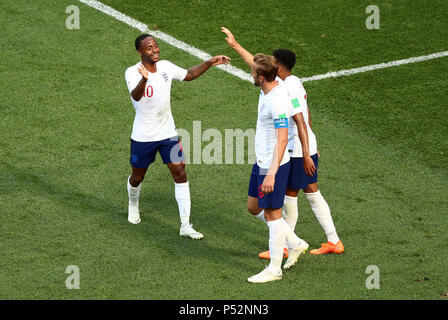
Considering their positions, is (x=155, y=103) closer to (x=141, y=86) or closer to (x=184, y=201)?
(x=141, y=86)

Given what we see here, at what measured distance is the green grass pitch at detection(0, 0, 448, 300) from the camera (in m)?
7.35

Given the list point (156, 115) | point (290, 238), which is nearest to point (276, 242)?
point (290, 238)

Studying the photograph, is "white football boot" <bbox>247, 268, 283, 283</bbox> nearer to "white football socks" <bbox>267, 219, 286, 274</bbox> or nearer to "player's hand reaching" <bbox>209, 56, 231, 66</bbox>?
"white football socks" <bbox>267, 219, 286, 274</bbox>

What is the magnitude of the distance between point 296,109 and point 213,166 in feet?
8.84

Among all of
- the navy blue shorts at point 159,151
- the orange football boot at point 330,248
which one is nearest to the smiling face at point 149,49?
the navy blue shorts at point 159,151

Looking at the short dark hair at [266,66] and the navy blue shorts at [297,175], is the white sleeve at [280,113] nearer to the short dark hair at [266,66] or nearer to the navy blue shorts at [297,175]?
the short dark hair at [266,66]

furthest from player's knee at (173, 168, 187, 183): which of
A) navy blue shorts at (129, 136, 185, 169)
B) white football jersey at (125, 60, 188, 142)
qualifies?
white football jersey at (125, 60, 188, 142)

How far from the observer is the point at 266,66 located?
6684 millimetres

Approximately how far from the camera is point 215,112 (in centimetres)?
1083

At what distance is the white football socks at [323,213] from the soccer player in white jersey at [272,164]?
16.1 inches

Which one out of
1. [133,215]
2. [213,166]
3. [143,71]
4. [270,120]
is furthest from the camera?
[213,166]

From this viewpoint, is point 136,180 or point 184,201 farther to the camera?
point 136,180

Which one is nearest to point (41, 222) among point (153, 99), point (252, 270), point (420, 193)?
point (153, 99)

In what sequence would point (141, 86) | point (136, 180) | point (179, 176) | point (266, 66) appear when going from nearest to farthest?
point (266, 66) → point (141, 86) → point (179, 176) → point (136, 180)
